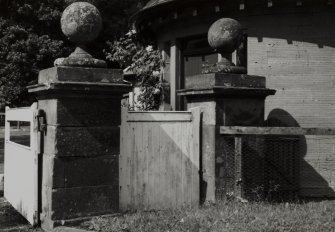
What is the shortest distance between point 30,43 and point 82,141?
2631 centimetres

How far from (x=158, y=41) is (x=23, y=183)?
5826mm

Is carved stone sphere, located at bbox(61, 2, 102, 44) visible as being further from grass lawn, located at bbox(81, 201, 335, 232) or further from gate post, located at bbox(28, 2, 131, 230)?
grass lawn, located at bbox(81, 201, 335, 232)

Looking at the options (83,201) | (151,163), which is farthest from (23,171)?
(151,163)

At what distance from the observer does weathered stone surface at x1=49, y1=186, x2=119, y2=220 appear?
17.7 feet

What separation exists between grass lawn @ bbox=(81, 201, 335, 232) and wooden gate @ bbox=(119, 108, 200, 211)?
38 centimetres

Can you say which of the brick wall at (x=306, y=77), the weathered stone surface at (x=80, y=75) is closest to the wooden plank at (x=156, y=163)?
the weathered stone surface at (x=80, y=75)

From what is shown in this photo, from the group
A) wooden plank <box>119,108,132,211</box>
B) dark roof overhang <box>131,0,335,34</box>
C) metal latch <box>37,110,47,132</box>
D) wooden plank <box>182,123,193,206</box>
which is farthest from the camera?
dark roof overhang <box>131,0,335,34</box>

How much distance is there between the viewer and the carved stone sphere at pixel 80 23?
223 inches

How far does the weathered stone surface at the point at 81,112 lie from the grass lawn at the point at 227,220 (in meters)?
1.17

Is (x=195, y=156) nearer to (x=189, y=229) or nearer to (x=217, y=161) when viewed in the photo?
(x=217, y=161)

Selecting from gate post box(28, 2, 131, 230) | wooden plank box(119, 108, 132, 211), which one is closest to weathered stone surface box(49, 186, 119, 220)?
gate post box(28, 2, 131, 230)

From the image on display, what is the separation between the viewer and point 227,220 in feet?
17.2

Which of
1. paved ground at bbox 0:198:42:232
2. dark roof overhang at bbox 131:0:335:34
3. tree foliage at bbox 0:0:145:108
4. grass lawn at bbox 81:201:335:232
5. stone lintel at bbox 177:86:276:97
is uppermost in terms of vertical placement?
tree foliage at bbox 0:0:145:108

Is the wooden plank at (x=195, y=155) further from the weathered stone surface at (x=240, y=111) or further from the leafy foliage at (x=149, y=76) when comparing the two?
the leafy foliage at (x=149, y=76)
